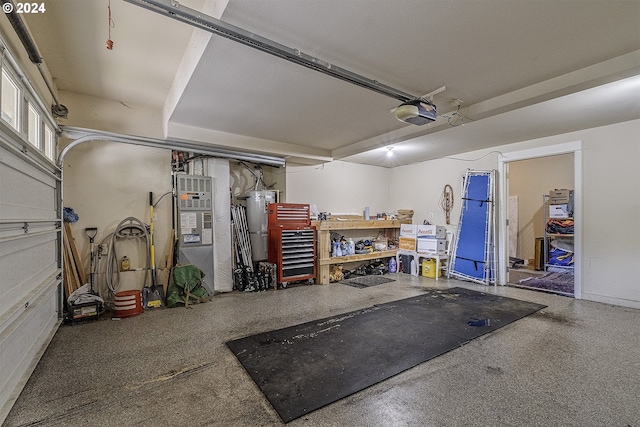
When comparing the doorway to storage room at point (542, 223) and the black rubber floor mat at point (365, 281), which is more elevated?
the doorway to storage room at point (542, 223)

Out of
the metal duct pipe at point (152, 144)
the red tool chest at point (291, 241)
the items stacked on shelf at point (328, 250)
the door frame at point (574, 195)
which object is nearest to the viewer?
the metal duct pipe at point (152, 144)

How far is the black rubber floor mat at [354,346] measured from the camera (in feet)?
6.64

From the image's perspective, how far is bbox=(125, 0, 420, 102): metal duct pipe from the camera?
67.6 inches

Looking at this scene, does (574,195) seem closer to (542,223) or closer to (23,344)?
(542,223)

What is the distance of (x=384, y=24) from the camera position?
6.66ft

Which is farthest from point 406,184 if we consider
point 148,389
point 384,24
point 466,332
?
point 148,389

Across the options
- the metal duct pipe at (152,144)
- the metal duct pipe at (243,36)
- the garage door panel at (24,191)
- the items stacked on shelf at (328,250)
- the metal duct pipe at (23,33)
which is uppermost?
the metal duct pipe at (23,33)

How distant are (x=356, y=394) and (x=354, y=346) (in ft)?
2.37

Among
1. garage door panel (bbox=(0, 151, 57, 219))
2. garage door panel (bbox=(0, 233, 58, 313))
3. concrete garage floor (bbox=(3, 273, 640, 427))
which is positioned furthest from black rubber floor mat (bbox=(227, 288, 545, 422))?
garage door panel (bbox=(0, 151, 57, 219))

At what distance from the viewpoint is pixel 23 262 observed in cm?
225

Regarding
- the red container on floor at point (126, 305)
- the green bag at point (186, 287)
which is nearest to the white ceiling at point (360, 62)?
the green bag at point (186, 287)

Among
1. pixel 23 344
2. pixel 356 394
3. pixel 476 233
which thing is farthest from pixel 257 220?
pixel 476 233

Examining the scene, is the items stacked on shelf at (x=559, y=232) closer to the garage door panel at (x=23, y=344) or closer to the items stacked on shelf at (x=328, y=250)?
the items stacked on shelf at (x=328, y=250)

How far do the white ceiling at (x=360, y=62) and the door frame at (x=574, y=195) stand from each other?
0.39m
